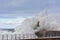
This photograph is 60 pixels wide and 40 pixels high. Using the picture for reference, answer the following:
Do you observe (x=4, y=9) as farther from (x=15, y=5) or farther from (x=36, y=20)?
(x=36, y=20)

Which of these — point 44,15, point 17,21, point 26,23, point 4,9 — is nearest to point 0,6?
point 4,9

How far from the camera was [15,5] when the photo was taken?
A: 1.57 m

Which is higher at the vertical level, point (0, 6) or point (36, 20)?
point (0, 6)

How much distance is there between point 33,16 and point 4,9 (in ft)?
1.24

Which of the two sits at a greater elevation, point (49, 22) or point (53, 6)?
point (53, 6)

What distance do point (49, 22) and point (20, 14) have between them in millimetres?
379

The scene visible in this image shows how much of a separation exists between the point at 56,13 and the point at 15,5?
1.74 ft

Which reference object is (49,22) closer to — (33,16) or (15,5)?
(33,16)

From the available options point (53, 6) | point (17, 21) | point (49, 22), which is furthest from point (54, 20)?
point (17, 21)

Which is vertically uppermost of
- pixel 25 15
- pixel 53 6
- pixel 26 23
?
pixel 53 6

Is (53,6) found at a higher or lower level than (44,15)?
higher

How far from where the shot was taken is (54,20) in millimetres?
1538

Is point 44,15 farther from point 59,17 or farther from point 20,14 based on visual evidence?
point 20,14

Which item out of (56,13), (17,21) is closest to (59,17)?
(56,13)
